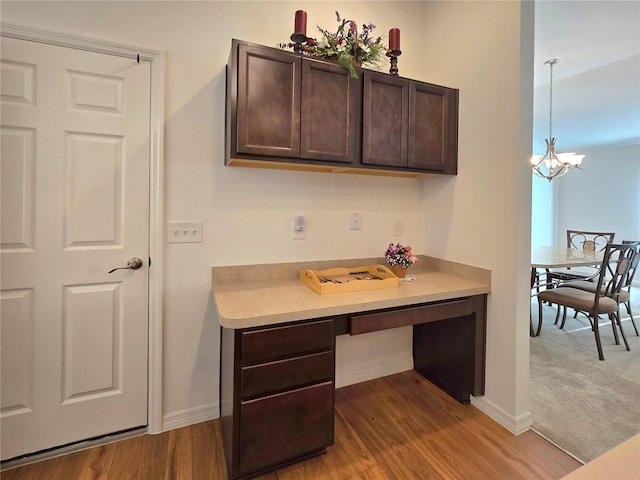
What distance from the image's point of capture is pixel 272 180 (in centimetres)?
197

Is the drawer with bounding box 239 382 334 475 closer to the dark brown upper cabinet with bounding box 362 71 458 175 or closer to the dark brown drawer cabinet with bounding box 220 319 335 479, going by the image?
the dark brown drawer cabinet with bounding box 220 319 335 479

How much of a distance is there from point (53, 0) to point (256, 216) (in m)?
1.42

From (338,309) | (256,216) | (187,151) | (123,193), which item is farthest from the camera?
(256,216)

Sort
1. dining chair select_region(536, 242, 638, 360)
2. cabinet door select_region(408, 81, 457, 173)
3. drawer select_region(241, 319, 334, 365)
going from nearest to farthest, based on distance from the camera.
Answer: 1. drawer select_region(241, 319, 334, 365)
2. cabinet door select_region(408, 81, 457, 173)
3. dining chair select_region(536, 242, 638, 360)

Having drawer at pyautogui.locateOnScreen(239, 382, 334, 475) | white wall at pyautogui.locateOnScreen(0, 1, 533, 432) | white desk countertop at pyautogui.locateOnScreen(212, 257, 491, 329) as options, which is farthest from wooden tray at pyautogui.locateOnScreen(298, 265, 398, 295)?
drawer at pyautogui.locateOnScreen(239, 382, 334, 475)

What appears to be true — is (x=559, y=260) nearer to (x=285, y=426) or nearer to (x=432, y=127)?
(x=432, y=127)

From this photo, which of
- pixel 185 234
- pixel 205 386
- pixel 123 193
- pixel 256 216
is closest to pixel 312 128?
pixel 256 216

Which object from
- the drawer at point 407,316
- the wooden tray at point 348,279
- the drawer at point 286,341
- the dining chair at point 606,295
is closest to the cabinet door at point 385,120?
the wooden tray at point 348,279

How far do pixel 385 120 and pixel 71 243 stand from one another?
A: 6.02 ft

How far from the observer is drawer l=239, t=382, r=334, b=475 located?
137cm

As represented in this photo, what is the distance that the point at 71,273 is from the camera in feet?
5.21

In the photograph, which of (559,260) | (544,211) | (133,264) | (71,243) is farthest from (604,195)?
(71,243)

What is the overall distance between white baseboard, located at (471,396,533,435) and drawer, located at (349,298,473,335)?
579 millimetres

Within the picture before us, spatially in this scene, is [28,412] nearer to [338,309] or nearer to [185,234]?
[185,234]
